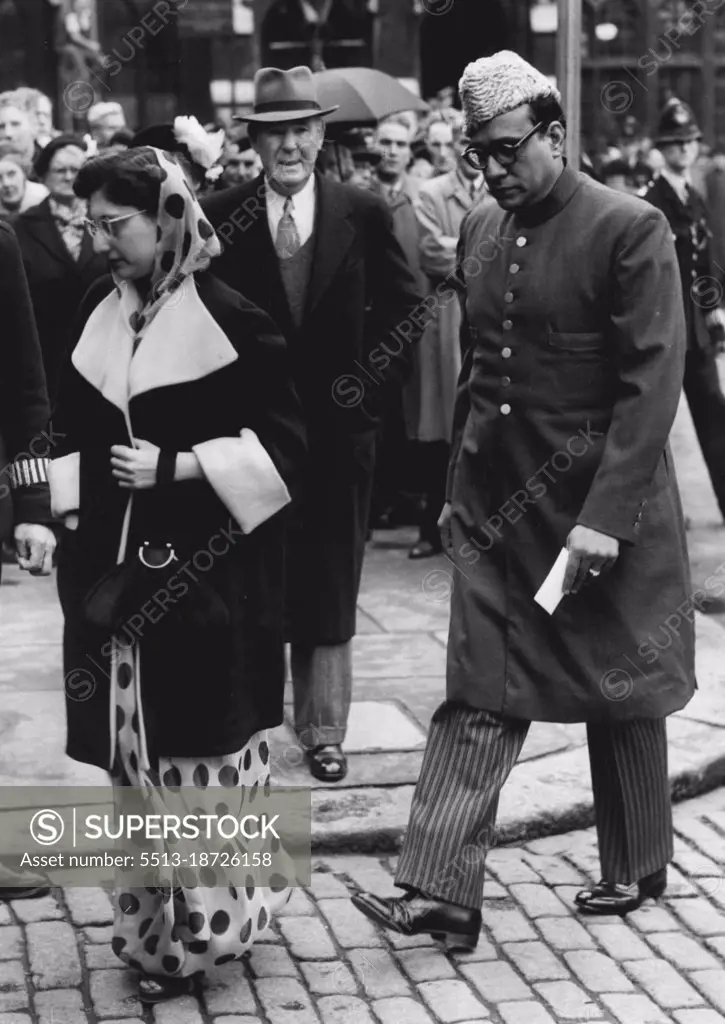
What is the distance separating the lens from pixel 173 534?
430 centimetres

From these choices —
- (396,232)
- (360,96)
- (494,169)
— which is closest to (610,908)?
(494,169)

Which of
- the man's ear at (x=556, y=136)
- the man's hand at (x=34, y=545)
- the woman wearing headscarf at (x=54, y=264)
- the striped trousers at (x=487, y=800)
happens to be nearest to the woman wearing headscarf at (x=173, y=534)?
the man's hand at (x=34, y=545)

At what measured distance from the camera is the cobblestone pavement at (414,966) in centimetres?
427

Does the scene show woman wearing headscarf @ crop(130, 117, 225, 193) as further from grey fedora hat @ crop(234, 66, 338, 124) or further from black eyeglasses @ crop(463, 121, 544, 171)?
black eyeglasses @ crop(463, 121, 544, 171)

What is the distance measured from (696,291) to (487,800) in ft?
17.4

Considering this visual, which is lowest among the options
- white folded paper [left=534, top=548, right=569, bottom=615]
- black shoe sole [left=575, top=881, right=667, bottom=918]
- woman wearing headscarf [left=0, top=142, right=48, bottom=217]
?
black shoe sole [left=575, top=881, right=667, bottom=918]

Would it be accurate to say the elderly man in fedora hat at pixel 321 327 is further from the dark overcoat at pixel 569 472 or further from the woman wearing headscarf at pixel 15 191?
the woman wearing headscarf at pixel 15 191

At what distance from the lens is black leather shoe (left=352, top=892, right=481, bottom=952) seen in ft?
15.1

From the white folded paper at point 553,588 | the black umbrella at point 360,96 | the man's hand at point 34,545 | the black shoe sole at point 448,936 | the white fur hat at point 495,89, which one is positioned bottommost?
the black shoe sole at point 448,936

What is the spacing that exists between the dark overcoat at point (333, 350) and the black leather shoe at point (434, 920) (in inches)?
57.5

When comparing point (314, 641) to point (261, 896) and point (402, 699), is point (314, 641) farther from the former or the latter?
point (261, 896)

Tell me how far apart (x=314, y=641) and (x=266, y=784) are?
1.45m

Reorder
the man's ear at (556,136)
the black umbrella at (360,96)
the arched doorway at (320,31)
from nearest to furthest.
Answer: the man's ear at (556,136)
the black umbrella at (360,96)
the arched doorway at (320,31)

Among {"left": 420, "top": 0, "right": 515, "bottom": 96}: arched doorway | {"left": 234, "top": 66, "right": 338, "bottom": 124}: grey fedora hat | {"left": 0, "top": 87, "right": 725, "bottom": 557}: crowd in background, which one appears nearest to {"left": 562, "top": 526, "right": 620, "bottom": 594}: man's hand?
{"left": 234, "top": 66, "right": 338, "bottom": 124}: grey fedora hat
